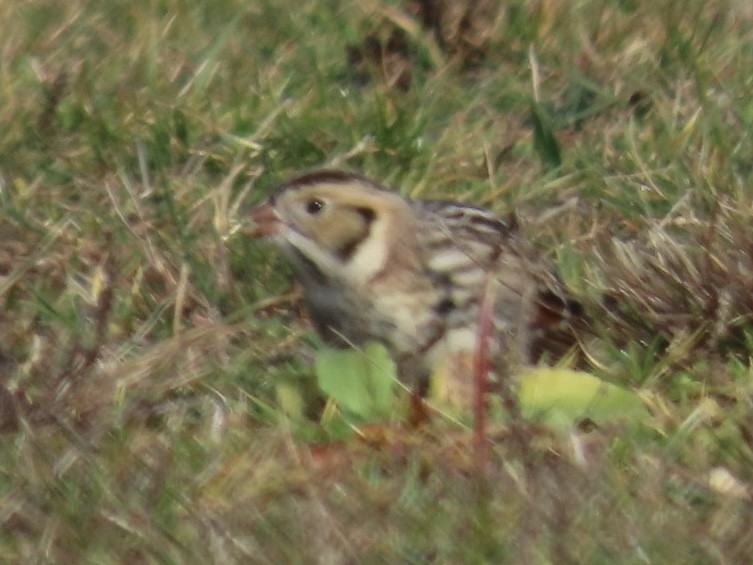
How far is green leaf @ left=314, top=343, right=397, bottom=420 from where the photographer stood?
4074 millimetres

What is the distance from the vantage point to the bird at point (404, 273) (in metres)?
4.62

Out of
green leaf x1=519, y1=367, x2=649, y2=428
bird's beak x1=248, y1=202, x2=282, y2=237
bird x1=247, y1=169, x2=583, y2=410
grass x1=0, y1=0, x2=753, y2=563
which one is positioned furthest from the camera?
bird's beak x1=248, y1=202, x2=282, y2=237

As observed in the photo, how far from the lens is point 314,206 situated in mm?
4855

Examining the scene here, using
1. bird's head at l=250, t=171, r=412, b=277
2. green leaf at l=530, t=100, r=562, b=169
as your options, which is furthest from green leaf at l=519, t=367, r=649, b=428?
green leaf at l=530, t=100, r=562, b=169

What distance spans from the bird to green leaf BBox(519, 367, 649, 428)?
15.7 inches

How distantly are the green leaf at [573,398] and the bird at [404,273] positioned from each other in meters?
0.40

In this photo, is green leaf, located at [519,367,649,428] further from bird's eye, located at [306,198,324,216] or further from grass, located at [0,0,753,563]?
bird's eye, located at [306,198,324,216]

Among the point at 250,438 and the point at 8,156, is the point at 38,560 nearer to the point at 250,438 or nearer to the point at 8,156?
the point at 250,438

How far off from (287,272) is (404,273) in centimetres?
42

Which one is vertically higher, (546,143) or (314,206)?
(314,206)

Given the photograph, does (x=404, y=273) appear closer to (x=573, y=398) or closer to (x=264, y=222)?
(x=264, y=222)

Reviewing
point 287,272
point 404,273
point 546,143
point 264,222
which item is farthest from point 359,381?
point 546,143

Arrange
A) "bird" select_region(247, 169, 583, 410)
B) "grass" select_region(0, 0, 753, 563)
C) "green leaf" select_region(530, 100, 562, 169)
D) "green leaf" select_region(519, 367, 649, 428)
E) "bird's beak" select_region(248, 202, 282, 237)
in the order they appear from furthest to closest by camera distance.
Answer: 1. "green leaf" select_region(530, 100, 562, 169)
2. "bird's beak" select_region(248, 202, 282, 237)
3. "bird" select_region(247, 169, 583, 410)
4. "green leaf" select_region(519, 367, 649, 428)
5. "grass" select_region(0, 0, 753, 563)

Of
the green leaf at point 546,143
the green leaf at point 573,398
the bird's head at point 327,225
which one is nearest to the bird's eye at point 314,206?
the bird's head at point 327,225
